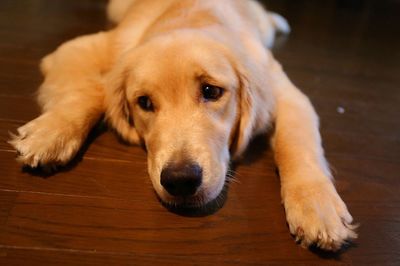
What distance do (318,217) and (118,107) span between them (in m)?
1.05

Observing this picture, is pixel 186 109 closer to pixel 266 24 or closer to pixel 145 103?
pixel 145 103

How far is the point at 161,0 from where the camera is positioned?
260 cm

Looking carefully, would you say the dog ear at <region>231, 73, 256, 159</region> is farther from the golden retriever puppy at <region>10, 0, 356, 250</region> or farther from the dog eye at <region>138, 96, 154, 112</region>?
the dog eye at <region>138, 96, 154, 112</region>

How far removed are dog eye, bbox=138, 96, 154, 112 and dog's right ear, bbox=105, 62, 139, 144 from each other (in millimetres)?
170

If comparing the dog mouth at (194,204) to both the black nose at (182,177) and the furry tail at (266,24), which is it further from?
the furry tail at (266,24)

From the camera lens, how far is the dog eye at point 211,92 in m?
1.66

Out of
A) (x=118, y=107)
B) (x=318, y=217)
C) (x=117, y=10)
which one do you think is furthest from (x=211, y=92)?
(x=117, y=10)

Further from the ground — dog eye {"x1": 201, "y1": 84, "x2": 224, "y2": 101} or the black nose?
dog eye {"x1": 201, "y1": 84, "x2": 224, "y2": 101}

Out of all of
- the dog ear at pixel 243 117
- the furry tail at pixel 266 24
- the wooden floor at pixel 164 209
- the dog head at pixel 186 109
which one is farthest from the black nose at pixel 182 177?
the furry tail at pixel 266 24

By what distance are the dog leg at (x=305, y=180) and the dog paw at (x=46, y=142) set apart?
927 mm

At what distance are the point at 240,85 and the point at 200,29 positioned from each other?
0.35m

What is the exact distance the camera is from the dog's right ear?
189 cm

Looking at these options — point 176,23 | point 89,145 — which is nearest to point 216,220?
point 89,145

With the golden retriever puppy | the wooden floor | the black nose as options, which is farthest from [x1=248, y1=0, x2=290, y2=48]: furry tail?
the black nose
